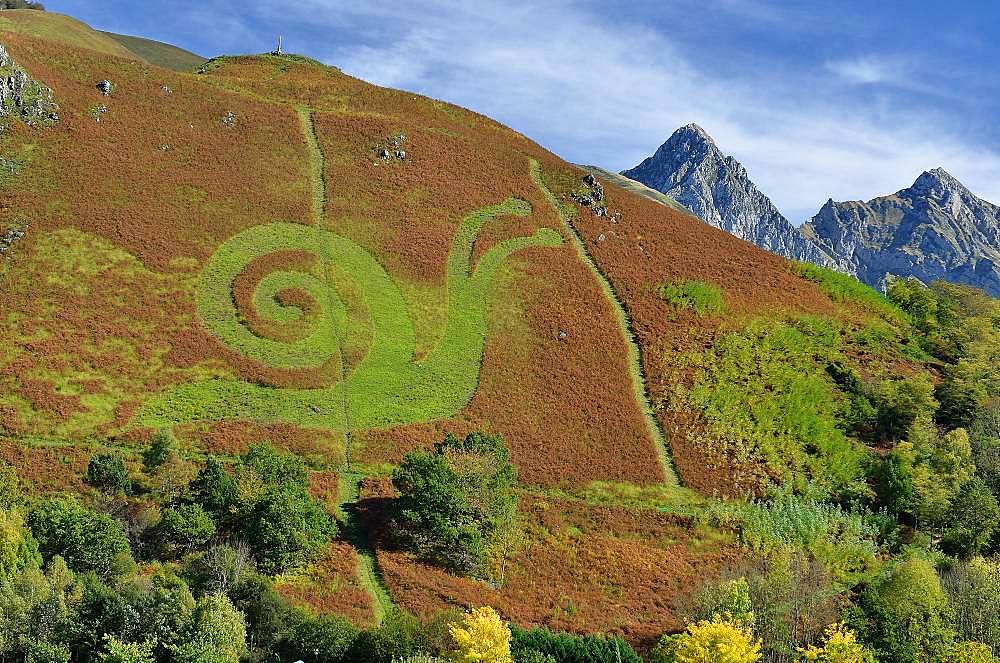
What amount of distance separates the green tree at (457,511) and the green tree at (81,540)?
14.2 m

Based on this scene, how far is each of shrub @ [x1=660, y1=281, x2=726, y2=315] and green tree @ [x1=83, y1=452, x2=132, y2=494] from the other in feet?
148

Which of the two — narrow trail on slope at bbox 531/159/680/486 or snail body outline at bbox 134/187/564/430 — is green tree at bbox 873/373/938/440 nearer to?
narrow trail on slope at bbox 531/159/680/486

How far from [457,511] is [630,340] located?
2719 cm

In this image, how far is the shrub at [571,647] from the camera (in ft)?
119

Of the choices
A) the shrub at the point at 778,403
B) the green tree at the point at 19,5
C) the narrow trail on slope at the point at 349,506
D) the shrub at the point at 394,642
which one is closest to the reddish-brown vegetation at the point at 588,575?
the narrow trail on slope at the point at 349,506

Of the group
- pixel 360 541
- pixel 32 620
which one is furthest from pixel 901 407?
pixel 32 620

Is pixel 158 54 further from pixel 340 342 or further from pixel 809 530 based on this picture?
pixel 809 530

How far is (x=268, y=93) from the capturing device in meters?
85.0

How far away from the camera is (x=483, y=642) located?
3328cm

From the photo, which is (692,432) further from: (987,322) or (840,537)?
(987,322)

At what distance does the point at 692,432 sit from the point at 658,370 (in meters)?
6.67

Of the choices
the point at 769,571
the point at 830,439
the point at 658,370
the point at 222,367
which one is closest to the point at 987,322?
the point at 830,439

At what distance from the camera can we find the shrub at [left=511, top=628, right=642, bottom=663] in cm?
3631

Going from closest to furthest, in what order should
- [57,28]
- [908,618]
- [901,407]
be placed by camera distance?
[908,618] < [901,407] < [57,28]
